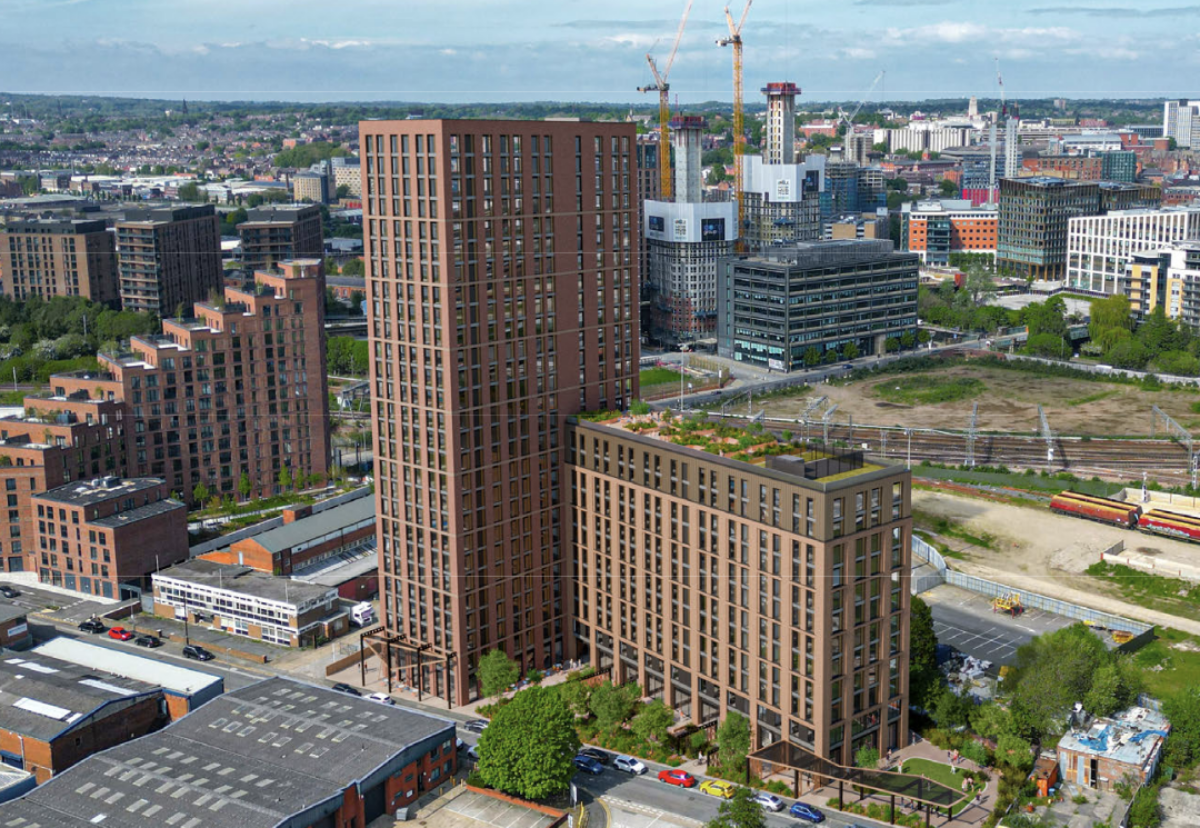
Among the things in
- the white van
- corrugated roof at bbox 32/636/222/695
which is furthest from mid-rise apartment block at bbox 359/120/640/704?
corrugated roof at bbox 32/636/222/695

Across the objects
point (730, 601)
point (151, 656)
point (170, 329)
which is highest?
point (170, 329)

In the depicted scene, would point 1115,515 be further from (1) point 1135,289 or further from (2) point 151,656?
(1) point 1135,289

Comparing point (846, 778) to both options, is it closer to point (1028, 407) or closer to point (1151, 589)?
point (1151, 589)

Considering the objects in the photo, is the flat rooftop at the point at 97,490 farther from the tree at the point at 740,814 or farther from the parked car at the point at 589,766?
the tree at the point at 740,814

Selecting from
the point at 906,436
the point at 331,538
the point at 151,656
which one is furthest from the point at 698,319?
the point at 151,656

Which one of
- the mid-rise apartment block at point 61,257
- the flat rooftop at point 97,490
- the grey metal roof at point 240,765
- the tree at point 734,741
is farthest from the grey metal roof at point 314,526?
the mid-rise apartment block at point 61,257

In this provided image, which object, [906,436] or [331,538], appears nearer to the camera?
[331,538]
